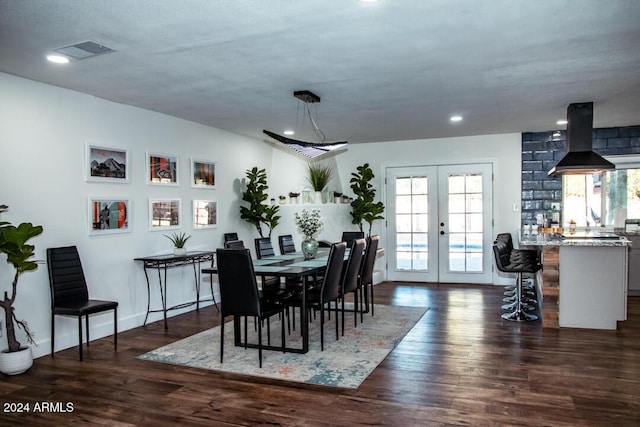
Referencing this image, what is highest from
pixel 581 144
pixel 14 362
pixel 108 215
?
pixel 581 144

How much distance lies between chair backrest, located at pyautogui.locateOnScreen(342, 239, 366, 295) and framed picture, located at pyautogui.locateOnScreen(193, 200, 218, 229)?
95.7 inches

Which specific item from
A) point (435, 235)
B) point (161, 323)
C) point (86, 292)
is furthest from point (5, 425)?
point (435, 235)

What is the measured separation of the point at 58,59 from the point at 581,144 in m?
5.41

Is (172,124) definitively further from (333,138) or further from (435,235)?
(435,235)

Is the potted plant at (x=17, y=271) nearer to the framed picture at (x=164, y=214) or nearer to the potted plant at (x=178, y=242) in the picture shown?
the framed picture at (x=164, y=214)

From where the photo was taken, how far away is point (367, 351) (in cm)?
436

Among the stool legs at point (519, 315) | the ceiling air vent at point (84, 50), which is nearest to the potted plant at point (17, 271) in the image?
the ceiling air vent at point (84, 50)

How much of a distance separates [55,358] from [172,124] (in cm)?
305

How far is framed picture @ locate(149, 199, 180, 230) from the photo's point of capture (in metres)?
5.77

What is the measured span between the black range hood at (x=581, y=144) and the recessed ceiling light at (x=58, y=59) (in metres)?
5.17

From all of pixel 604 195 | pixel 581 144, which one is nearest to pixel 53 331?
pixel 581 144

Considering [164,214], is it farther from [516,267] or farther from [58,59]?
[516,267]

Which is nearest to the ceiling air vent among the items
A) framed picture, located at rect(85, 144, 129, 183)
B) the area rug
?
framed picture, located at rect(85, 144, 129, 183)

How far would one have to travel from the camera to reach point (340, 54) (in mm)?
3639
